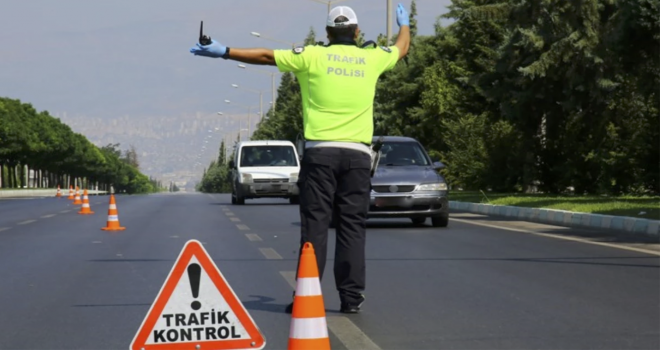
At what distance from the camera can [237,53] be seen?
814 centimetres

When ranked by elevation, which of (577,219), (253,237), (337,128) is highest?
(337,128)

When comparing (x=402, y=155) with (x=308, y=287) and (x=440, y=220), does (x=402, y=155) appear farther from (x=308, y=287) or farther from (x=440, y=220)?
(x=308, y=287)

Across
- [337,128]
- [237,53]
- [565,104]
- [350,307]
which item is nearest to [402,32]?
[337,128]

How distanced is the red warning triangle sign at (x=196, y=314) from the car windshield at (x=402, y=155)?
51.6ft

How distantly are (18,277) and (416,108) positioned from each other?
141ft

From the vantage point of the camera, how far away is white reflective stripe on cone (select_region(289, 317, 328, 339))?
20.5ft

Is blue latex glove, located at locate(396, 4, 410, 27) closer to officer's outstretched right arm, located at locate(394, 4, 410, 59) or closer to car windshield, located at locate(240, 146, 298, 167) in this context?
officer's outstretched right arm, located at locate(394, 4, 410, 59)

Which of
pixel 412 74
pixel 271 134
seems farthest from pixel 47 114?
pixel 412 74

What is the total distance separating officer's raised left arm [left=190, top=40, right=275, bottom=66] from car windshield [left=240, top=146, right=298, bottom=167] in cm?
2941

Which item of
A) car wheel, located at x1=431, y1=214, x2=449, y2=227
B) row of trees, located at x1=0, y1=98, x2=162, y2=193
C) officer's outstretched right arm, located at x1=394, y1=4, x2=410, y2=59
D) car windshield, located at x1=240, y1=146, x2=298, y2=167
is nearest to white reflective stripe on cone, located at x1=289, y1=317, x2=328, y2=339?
officer's outstretched right arm, located at x1=394, y1=4, x2=410, y2=59

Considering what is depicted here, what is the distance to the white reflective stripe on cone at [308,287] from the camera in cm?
638

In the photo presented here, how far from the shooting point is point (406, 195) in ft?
67.7

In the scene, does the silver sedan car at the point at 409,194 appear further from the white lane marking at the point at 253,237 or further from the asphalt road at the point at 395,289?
the white lane marking at the point at 253,237

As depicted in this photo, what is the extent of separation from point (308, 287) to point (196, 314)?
2.24ft
